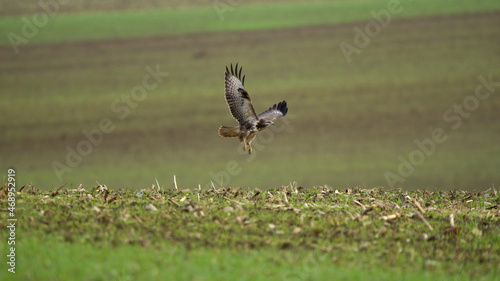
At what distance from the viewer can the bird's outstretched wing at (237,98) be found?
1171 cm

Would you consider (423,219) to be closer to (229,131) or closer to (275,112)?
(229,131)

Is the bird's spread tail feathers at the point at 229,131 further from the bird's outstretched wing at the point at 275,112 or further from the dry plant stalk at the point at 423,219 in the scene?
the dry plant stalk at the point at 423,219

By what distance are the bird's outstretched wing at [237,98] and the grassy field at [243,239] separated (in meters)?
1.61

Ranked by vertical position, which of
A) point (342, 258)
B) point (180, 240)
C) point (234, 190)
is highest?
point (234, 190)

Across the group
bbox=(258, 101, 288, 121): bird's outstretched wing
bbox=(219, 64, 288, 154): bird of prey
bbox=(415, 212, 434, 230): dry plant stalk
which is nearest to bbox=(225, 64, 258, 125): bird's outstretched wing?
bbox=(219, 64, 288, 154): bird of prey

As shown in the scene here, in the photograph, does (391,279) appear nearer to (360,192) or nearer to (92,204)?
(92,204)

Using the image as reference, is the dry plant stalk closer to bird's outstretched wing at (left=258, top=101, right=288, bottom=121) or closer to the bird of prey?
the bird of prey

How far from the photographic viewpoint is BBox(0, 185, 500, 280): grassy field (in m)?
7.60

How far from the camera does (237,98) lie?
11.8 meters

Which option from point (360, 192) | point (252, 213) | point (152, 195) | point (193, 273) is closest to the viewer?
point (193, 273)

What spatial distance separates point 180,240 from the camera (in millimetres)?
8727

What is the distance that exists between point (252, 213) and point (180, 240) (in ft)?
6.22

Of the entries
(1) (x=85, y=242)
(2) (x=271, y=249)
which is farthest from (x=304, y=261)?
(1) (x=85, y=242)

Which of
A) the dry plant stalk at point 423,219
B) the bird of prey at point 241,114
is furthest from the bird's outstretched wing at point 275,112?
the dry plant stalk at point 423,219
